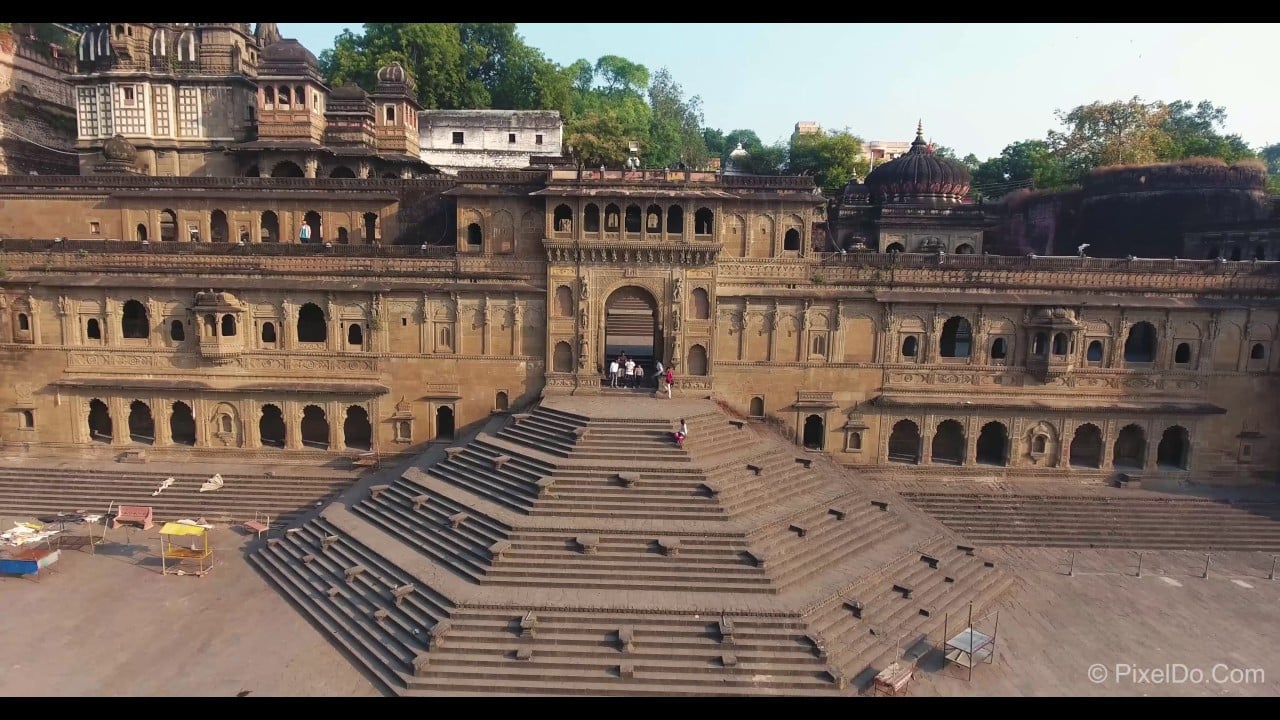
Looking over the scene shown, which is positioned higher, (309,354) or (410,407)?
(309,354)

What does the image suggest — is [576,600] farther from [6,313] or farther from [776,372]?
[6,313]

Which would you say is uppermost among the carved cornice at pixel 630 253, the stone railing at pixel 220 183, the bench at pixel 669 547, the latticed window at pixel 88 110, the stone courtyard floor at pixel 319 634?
the latticed window at pixel 88 110

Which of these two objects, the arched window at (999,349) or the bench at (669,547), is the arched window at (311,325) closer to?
the bench at (669,547)

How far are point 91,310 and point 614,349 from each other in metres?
19.6

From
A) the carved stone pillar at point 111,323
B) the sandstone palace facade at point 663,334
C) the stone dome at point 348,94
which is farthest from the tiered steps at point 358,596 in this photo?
the stone dome at point 348,94

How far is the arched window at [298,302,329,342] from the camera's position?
28656 millimetres

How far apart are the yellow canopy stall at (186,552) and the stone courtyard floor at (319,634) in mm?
297

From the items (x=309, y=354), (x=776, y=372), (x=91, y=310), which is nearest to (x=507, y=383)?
(x=309, y=354)

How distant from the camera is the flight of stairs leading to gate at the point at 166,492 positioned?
80.0 feet

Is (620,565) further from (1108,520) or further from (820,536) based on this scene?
(1108,520)

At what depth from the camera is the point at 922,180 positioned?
35906 millimetres

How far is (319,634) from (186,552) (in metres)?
5.82

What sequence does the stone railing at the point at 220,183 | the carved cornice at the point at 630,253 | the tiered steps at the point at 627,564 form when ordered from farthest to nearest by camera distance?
the stone railing at the point at 220,183, the carved cornice at the point at 630,253, the tiered steps at the point at 627,564

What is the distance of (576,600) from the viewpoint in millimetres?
17391
